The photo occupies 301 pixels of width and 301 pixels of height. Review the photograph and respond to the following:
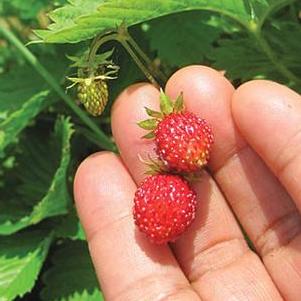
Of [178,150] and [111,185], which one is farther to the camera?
[111,185]

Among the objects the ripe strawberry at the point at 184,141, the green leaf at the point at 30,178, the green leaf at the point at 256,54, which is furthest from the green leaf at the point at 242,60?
the green leaf at the point at 30,178

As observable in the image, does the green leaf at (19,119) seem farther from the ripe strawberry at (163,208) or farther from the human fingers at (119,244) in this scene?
the ripe strawberry at (163,208)

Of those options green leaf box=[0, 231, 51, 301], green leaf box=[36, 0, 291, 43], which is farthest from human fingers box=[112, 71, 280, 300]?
green leaf box=[0, 231, 51, 301]

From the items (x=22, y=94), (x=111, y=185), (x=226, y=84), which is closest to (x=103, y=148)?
(x=22, y=94)

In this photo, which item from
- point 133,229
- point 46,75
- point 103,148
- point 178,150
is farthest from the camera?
point 103,148

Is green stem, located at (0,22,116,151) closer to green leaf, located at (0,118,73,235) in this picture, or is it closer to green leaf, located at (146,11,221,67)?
green leaf, located at (0,118,73,235)

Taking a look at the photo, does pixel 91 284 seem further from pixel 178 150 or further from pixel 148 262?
pixel 178 150
